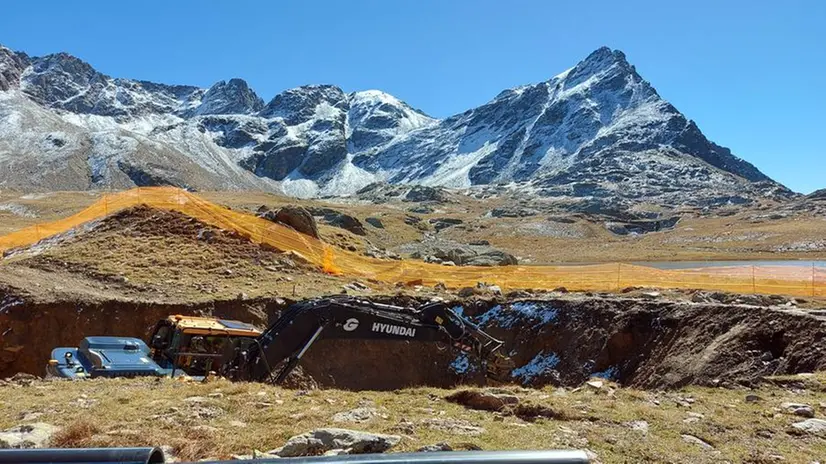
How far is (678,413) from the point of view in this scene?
9117 millimetres

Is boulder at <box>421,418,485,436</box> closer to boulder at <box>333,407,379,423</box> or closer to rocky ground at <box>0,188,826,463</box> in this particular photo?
rocky ground at <box>0,188,826,463</box>

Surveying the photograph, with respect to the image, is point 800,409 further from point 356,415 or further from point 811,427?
point 356,415

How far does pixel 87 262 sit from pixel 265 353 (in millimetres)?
15340

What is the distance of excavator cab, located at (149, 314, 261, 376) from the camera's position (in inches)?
519

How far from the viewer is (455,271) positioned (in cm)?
3077

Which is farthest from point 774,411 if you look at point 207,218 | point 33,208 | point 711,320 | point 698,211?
point 698,211

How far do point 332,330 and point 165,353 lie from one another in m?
4.07

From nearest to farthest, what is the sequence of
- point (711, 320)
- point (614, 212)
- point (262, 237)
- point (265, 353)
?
1. point (265, 353)
2. point (711, 320)
3. point (262, 237)
4. point (614, 212)

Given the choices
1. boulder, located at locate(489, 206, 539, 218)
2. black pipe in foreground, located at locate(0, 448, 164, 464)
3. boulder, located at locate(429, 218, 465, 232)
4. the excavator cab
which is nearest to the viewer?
black pipe in foreground, located at locate(0, 448, 164, 464)

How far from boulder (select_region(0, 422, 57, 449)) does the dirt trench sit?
10.4 meters

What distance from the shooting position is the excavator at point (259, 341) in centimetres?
1255

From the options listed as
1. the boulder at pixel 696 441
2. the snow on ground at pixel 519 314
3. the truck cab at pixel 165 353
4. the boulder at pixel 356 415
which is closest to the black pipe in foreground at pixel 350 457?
the boulder at pixel 356 415

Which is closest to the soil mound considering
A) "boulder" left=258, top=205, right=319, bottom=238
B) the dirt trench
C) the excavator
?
the dirt trench

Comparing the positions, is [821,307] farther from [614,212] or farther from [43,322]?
[614,212]
